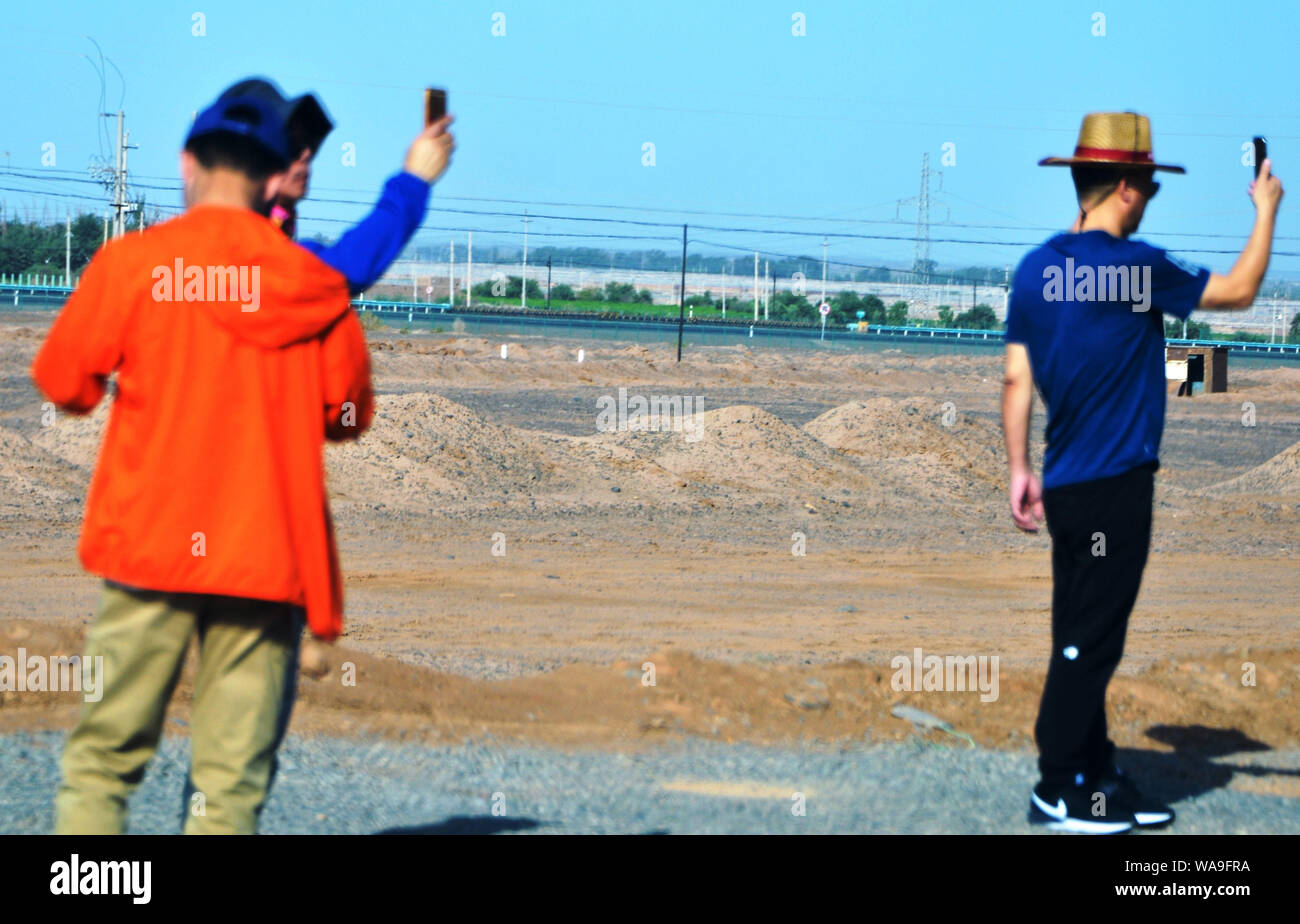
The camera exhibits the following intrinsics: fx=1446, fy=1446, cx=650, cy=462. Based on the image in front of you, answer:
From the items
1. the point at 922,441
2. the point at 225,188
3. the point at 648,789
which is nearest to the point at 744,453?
the point at 922,441

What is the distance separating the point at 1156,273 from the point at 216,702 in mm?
2863

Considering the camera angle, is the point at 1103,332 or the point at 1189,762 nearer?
the point at 1103,332

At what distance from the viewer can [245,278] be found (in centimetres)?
291

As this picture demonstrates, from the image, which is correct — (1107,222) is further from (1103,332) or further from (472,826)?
(472,826)

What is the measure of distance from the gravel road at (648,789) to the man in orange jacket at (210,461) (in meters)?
1.24

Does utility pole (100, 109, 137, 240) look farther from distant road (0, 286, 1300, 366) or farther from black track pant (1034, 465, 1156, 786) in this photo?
black track pant (1034, 465, 1156, 786)

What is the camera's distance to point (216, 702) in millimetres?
3018

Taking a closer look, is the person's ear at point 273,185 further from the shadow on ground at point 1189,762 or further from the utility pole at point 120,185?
the utility pole at point 120,185

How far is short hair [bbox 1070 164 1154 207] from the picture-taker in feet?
14.2

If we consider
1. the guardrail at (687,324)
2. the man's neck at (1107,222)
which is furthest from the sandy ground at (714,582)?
the guardrail at (687,324)

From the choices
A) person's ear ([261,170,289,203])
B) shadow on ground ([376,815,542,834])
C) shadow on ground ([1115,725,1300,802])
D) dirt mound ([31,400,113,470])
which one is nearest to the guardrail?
dirt mound ([31,400,113,470])

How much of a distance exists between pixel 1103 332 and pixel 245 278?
8.26 feet

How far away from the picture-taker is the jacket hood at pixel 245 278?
9.48ft

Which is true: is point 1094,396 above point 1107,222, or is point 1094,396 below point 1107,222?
below
